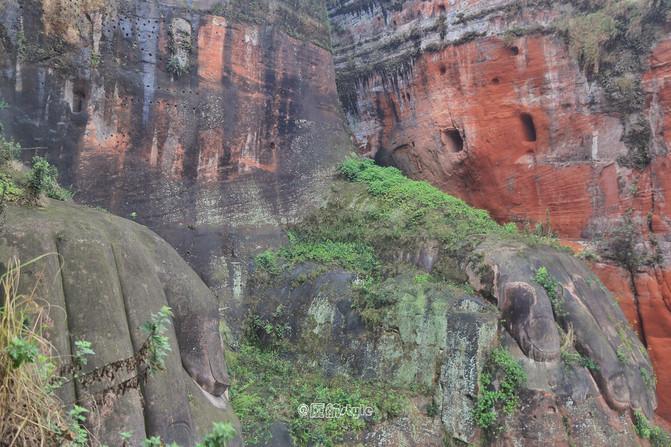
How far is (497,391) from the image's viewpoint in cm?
895

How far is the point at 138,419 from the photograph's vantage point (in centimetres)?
540

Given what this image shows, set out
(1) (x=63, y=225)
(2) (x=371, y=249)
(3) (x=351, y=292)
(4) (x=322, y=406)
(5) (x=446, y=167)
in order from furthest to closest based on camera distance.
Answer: (5) (x=446, y=167)
(2) (x=371, y=249)
(3) (x=351, y=292)
(4) (x=322, y=406)
(1) (x=63, y=225)

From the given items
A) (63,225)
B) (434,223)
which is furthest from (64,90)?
(434,223)

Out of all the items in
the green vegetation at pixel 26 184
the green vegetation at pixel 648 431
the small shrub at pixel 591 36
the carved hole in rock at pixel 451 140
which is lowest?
the green vegetation at pixel 648 431

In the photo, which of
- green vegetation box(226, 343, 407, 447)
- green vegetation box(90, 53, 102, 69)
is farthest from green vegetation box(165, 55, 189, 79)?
green vegetation box(226, 343, 407, 447)

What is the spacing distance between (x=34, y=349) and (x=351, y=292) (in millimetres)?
8716

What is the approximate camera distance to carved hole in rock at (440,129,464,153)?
16281mm

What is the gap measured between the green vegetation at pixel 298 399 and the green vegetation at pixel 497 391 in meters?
1.27

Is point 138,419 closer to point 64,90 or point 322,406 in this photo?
point 322,406

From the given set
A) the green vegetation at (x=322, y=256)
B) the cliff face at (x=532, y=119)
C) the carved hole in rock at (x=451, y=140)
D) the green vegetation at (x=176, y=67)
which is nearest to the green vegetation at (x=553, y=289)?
the green vegetation at (x=322, y=256)

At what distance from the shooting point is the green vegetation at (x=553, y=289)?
9914 mm

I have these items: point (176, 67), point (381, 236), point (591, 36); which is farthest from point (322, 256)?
point (591, 36)

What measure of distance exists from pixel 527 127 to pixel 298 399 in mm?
9914

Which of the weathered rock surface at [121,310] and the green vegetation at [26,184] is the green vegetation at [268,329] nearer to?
the weathered rock surface at [121,310]
